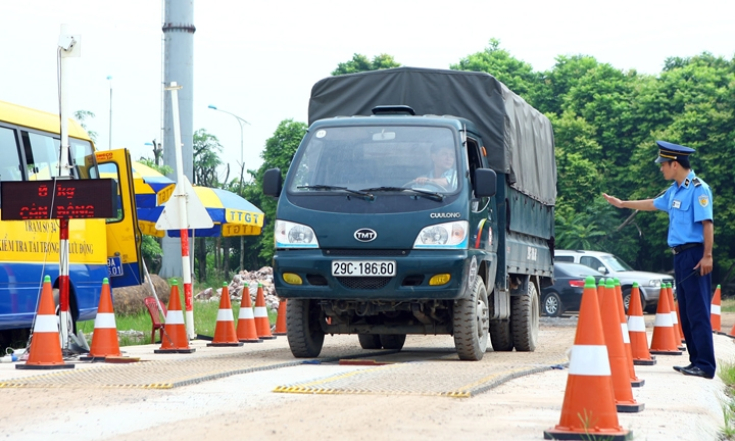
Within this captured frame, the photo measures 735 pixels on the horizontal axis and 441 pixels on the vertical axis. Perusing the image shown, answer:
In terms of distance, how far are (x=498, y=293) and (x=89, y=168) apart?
6.02 meters

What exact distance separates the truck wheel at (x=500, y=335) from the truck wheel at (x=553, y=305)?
45.7ft

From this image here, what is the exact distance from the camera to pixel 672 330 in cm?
1360

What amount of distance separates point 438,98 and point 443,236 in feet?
8.16

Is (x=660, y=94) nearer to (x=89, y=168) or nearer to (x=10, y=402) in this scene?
(x=89, y=168)

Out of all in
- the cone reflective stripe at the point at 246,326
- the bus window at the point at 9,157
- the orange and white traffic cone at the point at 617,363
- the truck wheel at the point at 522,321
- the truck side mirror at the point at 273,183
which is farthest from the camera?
the cone reflective stripe at the point at 246,326

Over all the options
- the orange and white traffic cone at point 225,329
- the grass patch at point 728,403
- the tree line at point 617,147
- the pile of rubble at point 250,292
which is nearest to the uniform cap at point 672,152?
the grass patch at point 728,403

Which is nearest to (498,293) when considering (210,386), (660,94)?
(210,386)

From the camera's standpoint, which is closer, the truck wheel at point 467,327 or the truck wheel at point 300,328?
Answer: the truck wheel at point 467,327

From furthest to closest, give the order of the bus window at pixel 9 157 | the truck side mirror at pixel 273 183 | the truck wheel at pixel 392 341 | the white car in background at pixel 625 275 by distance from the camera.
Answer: the white car in background at pixel 625 275, the truck wheel at pixel 392 341, the bus window at pixel 9 157, the truck side mirror at pixel 273 183

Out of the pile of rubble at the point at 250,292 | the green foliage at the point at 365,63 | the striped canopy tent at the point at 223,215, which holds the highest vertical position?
the green foliage at the point at 365,63

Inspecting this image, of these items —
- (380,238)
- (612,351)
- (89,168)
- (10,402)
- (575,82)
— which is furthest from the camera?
(575,82)

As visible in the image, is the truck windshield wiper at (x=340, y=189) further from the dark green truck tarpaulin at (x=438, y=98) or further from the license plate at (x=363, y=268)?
the dark green truck tarpaulin at (x=438, y=98)

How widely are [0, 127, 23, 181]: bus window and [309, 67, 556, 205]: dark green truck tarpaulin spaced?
356 cm

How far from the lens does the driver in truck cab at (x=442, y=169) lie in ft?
37.2
